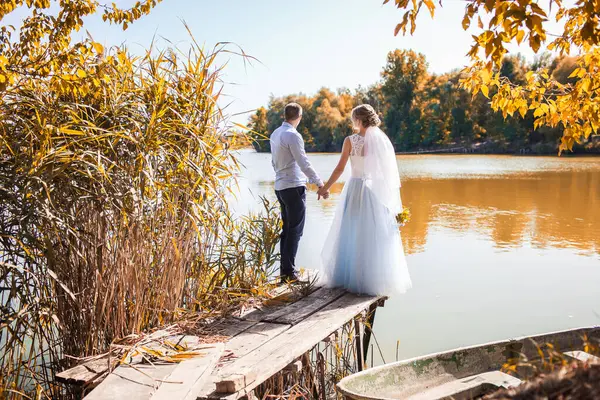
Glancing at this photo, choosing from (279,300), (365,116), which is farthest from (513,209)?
(279,300)

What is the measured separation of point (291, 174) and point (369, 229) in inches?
36.6

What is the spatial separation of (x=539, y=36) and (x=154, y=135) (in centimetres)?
260

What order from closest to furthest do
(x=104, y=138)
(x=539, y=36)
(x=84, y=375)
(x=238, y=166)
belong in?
(x=539, y=36) < (x=84, y=375) < (x=104, y=138) < (x=238, y=166)

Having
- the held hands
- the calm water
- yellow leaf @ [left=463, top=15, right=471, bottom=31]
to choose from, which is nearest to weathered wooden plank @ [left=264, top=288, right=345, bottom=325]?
the held hands

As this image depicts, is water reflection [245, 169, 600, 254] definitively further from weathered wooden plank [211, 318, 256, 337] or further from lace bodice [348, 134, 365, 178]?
weathered wooden plank [211, 318, 256, 337]

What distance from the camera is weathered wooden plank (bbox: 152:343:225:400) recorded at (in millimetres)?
2936

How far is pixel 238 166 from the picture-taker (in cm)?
479

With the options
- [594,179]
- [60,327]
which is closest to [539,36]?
[60,327]

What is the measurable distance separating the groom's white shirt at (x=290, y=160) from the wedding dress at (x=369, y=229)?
16.4 inches

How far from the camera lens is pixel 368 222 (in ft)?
17.8

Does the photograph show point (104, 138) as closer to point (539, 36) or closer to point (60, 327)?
point (60, 327)

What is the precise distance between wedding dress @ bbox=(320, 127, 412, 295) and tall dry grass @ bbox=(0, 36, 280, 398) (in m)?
1.32

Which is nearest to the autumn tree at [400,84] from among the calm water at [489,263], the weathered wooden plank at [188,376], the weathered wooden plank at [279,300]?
the calm water at [489,263]

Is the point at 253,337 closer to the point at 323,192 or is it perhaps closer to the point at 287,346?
the point at 287,346
